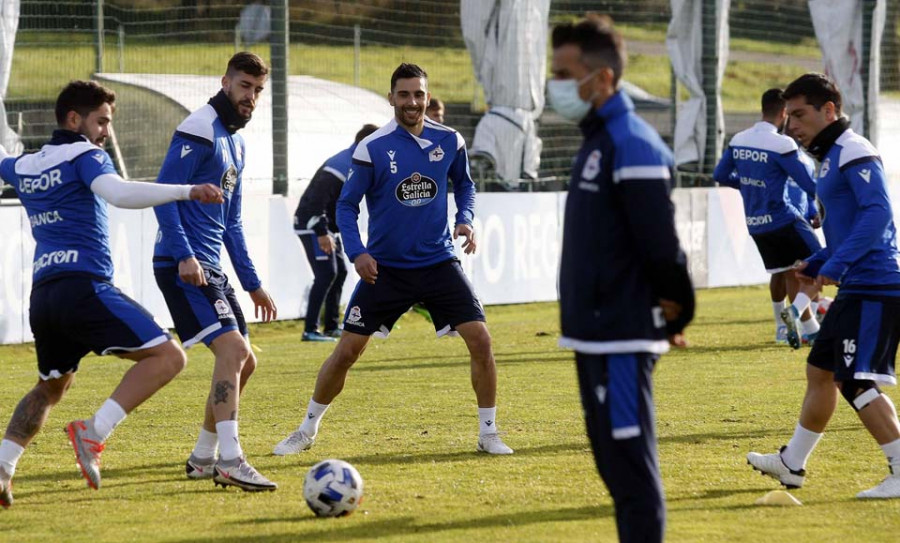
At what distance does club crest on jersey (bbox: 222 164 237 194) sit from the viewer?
7266mm

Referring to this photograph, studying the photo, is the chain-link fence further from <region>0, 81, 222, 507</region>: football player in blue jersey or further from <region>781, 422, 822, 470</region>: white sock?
<region>781, 422, 822, 470</region>: white sock

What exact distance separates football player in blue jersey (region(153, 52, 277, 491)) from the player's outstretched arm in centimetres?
69

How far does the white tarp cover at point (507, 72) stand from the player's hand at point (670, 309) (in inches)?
618

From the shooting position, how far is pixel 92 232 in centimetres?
655

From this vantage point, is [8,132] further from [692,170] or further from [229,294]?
[692,170]

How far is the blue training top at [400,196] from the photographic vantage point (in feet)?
26.6

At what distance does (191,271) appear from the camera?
6727 mm

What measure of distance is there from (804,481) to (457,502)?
5.95 feet

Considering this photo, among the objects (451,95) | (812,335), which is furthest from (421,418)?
(451,95)

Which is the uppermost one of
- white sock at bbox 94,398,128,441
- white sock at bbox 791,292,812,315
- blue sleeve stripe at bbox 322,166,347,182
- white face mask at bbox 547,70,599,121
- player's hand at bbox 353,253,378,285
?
white face mask at bbox 547,70,599,121

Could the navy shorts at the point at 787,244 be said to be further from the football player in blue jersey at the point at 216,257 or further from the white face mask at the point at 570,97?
the white face mask at the point at 570,97

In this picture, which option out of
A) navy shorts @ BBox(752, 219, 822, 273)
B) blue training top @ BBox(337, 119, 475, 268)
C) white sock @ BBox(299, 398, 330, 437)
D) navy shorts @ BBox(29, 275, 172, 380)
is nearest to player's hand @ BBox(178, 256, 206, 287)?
navy shorts @ BBox(29, 275, 172, 380)

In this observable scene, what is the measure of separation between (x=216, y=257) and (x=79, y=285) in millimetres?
977

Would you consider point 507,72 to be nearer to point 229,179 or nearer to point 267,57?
point 267,57
